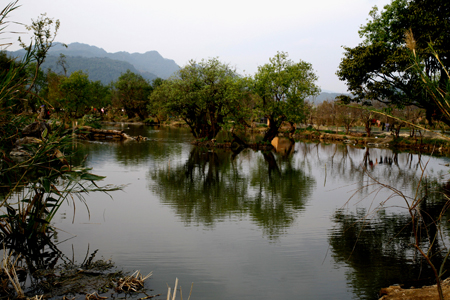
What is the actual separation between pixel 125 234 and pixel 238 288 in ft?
13.6

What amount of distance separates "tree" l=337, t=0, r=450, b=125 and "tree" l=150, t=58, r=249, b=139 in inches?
466

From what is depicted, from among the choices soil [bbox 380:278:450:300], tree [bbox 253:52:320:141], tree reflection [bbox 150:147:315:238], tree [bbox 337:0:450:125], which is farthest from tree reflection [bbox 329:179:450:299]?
tree [bbox 253:52:320:141]

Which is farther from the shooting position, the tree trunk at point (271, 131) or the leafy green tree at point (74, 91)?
the leafy green tree at point (74, 91)

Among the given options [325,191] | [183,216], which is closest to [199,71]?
[325,191]

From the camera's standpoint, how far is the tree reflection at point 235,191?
461 inches

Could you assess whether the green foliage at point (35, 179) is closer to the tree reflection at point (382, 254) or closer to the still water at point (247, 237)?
the still water at point (247, 237)

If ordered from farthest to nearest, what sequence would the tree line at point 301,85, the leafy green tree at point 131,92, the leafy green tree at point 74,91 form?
the leafy green tree at point 131,92 < the leafy green tree at point 74,91 < the tree line at point 301,85

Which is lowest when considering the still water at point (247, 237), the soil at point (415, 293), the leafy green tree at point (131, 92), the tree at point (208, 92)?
the still water at point (247, 237)

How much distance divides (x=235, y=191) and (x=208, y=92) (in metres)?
21.6

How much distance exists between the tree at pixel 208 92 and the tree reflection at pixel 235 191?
12830mm

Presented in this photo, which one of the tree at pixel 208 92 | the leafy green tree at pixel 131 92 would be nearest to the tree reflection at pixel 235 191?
the tree at pixel 208 92

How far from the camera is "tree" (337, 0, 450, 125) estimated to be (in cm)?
2191

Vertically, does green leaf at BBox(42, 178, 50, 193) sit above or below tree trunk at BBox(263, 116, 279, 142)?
below

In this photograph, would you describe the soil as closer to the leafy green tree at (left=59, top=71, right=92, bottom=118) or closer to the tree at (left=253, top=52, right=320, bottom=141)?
the tree at (left=253, top=52, right=320, bottom=141)
